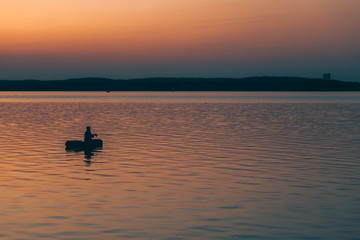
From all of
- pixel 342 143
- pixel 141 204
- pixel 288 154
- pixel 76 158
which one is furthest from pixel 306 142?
pixel 141 204

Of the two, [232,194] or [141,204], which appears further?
[232,194]

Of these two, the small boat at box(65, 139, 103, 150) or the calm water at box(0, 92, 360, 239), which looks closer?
the calm water at box(0, 92, 360, 239)

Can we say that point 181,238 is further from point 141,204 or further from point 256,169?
point 256,169

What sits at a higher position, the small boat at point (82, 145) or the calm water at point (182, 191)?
the small boat at point (82, 145)

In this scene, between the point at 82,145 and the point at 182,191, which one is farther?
the point at 82,145

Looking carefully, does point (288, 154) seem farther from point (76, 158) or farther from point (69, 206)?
point (69, 206)

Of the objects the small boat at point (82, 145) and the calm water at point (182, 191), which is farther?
the small boat at point (82, 145)

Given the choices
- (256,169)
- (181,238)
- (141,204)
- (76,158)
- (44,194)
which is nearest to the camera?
(181,238)

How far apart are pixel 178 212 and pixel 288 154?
1774 cm

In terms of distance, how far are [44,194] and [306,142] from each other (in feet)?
86.3

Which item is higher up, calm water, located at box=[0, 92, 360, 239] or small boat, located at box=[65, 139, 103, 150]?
small boat, located at box=[65, 139, 103, 150]

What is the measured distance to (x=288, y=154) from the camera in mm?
34625

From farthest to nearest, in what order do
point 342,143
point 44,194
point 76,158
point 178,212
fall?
point 342,143 → point 76,158 → point 44,194 → point 178,212

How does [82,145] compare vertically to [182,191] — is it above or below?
above
